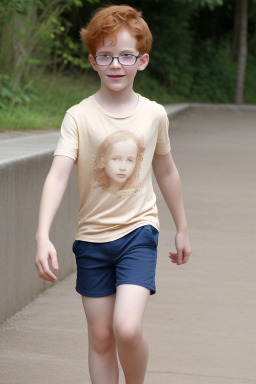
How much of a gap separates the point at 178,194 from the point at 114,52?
0.63m

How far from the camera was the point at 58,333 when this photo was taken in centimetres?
484

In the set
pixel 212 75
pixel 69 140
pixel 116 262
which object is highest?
pixel 69 140

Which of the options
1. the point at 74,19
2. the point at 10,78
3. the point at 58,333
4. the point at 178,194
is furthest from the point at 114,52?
the point at 74,19

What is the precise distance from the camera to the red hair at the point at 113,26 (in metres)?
3.23

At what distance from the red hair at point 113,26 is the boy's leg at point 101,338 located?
94 cm

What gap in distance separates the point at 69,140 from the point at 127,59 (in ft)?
1.22

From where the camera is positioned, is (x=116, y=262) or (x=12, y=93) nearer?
(x=116, y=262)

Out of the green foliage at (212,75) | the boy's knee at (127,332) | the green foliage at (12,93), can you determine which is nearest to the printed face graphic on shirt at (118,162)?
the boy's knee at (127,332)

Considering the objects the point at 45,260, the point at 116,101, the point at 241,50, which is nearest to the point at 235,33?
the point at 241,50

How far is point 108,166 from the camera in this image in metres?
3.28

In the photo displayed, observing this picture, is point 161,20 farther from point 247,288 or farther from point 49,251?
point 49,251

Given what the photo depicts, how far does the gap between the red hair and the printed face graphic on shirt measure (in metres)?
0.34

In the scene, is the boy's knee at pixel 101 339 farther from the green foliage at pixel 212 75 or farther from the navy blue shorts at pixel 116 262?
→ the green foliage at pixel 212 75

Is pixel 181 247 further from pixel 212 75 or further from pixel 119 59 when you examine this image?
pixel 212 75
